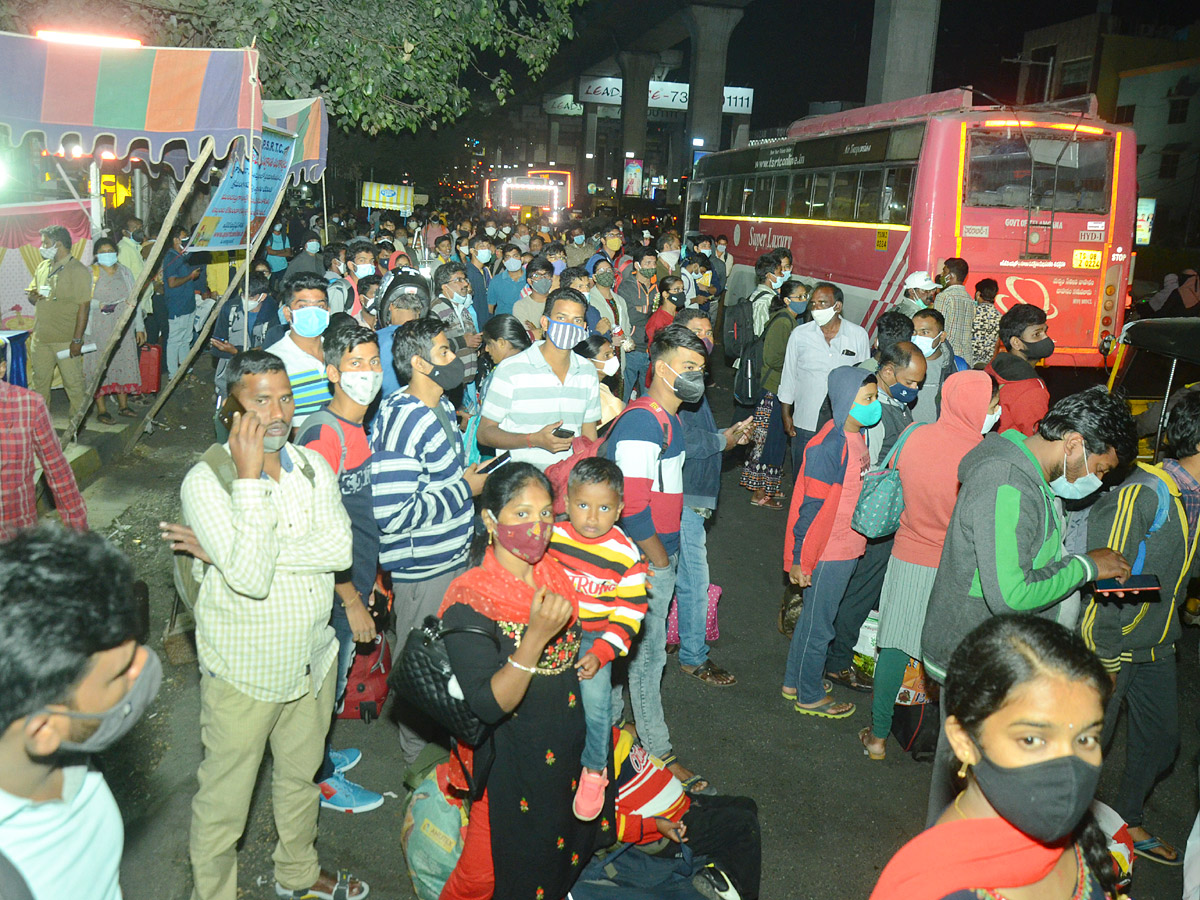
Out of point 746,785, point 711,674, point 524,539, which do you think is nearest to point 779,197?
point 711,674

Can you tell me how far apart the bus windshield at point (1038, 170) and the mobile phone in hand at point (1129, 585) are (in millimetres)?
9204

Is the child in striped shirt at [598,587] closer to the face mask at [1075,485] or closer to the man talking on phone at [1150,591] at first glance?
the face mask at [1075,485]

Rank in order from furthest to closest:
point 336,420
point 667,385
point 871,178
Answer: point 871,178 < point 667,385 < point 336,420

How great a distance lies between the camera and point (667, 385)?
479 cm

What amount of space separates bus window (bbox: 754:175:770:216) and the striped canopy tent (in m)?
12.5

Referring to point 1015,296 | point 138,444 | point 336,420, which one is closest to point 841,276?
point 1015,296

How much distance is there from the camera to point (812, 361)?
25.4 ft

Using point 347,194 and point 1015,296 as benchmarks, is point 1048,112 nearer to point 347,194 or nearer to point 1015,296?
point 1015,296

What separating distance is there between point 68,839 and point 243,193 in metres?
7.09

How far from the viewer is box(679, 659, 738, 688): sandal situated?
19.1 feet

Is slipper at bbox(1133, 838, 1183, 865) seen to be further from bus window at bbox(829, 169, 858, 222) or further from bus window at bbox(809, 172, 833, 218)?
bus window at bbox(809, 172, 833, 218)

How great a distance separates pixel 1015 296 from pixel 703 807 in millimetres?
10280

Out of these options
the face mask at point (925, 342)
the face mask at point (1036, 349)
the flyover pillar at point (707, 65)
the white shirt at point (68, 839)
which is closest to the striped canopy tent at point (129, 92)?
the face mask at point (925, 342)

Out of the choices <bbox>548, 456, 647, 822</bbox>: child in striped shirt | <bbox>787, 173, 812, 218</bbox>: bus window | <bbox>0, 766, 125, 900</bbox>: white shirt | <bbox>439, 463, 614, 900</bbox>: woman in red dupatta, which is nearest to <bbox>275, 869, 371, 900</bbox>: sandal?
<bbox>439, 463, 614, 900</bbox>: woman in red dupatta
